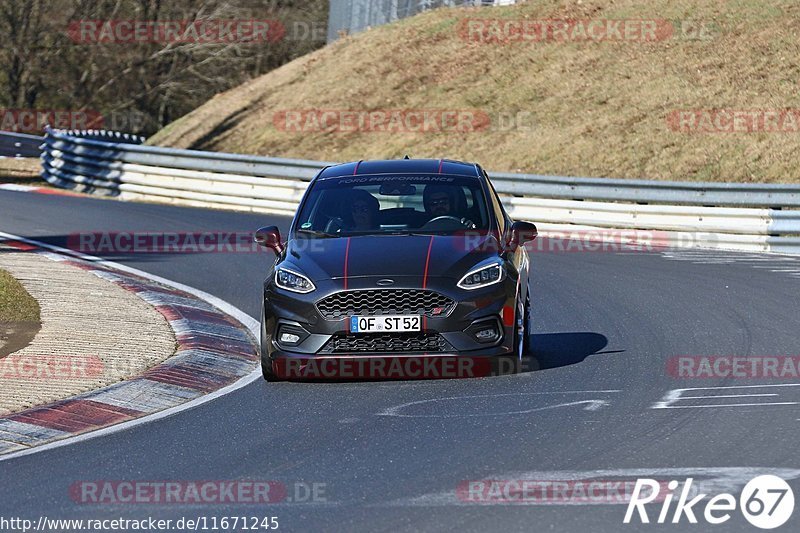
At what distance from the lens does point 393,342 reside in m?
9.63

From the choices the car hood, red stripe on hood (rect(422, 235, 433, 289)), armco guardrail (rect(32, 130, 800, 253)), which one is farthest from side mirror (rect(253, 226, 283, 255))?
armco guardrail (rect(32, 130, 800, 253))

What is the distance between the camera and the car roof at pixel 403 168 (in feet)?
37.5

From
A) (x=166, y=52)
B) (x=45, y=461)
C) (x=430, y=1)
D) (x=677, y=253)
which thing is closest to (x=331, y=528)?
(x=45, y=461)

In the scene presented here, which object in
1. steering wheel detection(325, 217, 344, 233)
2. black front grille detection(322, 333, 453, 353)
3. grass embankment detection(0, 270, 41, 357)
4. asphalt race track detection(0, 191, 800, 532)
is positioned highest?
steering wheel detection(325, 217, 344, 233)

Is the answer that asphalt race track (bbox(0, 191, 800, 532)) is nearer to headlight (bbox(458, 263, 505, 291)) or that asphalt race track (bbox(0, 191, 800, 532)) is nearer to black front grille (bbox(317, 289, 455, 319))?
black front grille (bbox(317, 289, 455, 319))

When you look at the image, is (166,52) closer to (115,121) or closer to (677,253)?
(115,121)

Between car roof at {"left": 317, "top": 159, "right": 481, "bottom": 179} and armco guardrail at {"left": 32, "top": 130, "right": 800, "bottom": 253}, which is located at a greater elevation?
car roof at {"left": 317, "top": 159, "right": 481, "bottom": 179}

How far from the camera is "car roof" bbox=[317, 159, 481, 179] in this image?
450 inches

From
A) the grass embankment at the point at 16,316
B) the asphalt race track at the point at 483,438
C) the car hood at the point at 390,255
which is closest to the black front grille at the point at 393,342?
the asphalt race track at the point at 483,438

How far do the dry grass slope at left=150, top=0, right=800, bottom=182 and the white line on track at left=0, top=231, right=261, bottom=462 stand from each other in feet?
36.3

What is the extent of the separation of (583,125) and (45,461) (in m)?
21.8

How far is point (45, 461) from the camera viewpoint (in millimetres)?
7590

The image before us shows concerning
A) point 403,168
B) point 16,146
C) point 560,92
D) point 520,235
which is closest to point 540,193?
point 560,92

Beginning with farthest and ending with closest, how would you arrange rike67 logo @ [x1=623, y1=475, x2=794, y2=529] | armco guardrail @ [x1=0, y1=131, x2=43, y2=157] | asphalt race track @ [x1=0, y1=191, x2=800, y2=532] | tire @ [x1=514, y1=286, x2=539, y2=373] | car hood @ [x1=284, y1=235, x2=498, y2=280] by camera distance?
1. armco guardrail @ [x1=0, y1=131, x2=43, y2=157]
2. tire @ [x1=514, y1=286, x2=539, y2=373]
3. car hood @ [x1=284, y1=235, x2=498, y2=280]
4. asphalt race track @ [x1=0, y1=191, x2=800, y2=532]
5. rike67 logo @ [x1=623, y1=475, x2=794, y2=529]
